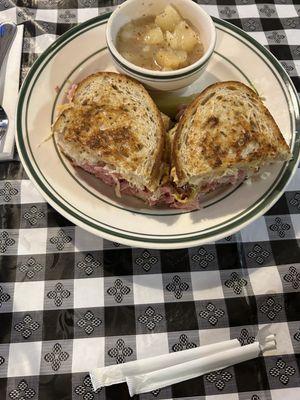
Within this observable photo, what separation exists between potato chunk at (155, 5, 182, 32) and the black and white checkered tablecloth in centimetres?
77

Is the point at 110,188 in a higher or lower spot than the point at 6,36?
lower

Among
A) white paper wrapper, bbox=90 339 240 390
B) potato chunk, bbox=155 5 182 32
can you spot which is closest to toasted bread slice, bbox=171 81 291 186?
potato chunk, bbox=155 5 182 32

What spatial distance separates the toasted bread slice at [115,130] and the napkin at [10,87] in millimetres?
270

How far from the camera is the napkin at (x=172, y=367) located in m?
1.24

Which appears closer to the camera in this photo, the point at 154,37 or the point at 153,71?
the point at 153,71

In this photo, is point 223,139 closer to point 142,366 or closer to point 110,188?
point 110,188

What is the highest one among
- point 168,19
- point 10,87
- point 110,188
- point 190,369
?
point 168,19

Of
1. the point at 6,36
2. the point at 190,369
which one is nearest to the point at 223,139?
the point at 190,369

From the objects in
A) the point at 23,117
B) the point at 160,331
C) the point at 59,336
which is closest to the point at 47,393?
the point at 59,336

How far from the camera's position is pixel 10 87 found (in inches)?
68.7

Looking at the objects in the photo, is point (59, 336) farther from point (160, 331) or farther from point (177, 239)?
point (177, 239)

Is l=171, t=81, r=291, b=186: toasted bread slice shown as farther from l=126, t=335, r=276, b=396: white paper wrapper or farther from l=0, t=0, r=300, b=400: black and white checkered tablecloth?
l=126, t=335, r=276, b=396: white paper wrapper

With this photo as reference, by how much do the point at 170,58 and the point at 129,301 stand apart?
85 cm

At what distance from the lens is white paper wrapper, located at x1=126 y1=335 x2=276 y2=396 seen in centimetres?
124
